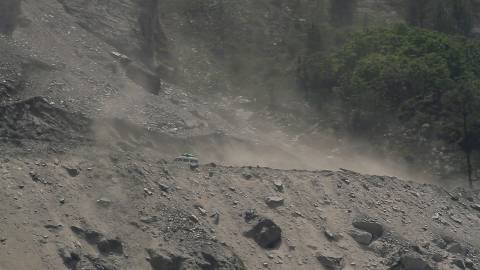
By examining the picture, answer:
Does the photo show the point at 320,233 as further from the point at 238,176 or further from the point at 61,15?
the point at 61,15

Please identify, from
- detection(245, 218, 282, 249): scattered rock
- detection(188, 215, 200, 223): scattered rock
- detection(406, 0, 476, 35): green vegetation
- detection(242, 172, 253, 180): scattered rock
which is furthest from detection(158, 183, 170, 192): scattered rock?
detection(406, 0, 476, 35): green vegetation

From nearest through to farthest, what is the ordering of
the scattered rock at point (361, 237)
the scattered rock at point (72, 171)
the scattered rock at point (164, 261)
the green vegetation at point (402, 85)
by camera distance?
the scattered rock at point (164, 261) → the scattered rock at point (72, 171) → the scattered rock at point (361, 237) → the green vegetation at point (402, 85)

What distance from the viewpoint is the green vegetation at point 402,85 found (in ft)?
170

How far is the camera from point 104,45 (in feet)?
169

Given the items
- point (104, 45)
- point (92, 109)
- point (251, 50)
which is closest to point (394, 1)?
point (251, 50)

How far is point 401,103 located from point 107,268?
105ft

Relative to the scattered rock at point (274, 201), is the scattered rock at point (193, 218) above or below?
above

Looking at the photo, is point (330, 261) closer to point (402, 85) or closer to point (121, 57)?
point (121, 57)

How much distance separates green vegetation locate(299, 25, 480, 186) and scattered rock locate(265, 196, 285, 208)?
1761cm

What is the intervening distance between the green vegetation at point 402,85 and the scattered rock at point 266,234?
63.7 ft

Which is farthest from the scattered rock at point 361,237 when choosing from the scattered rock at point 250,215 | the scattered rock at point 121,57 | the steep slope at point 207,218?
the scattered rock at point 121,57

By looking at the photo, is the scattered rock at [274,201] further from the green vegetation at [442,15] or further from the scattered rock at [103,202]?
the green vegetation at [442,15]

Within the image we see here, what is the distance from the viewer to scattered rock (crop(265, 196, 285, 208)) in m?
32.9

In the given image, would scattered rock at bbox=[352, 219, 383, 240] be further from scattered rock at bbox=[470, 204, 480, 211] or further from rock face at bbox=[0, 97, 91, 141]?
rock face at bbox=[0, 97, 91, 141]
